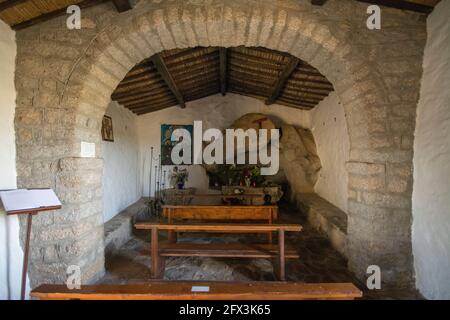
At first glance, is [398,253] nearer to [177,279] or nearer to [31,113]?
[177,279]

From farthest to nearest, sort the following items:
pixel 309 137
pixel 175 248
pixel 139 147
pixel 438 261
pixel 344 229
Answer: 1. pixel 139 147
2. pixel 309 137
3. pixel 344 229
4. pixel 175 248
5. pixel 438 261

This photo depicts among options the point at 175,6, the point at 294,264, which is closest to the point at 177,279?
the point at 294,264

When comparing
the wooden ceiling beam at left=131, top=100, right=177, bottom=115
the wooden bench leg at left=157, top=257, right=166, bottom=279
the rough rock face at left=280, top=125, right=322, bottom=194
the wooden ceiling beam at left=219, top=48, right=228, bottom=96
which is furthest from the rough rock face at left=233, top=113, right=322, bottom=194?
the wooden bench leg at left=157, top=257, right=166, bottom=279

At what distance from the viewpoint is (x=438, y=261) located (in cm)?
216

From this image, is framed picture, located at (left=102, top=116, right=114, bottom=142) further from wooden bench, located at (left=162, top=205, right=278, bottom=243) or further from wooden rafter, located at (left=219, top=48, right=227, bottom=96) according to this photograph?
wooden rafter, located at (left=219, top=48, right=227, bottom=96)

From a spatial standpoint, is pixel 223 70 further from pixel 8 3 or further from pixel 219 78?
pixel 8 3

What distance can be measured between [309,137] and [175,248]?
491 cm

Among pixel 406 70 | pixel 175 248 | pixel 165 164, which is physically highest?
pixel 406 70

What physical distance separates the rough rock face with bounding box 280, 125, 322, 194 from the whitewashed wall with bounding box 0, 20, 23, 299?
19.2 ft

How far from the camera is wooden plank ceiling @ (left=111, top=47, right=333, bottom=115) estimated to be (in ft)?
13.7

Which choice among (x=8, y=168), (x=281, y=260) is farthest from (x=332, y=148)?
(x=8, y=168)

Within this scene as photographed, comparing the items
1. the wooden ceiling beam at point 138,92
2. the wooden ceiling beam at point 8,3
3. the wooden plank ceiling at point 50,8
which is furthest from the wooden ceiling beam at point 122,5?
the wooden ceiling beam at point 138,92

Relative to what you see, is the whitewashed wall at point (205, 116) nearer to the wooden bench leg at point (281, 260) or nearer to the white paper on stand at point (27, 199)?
the wooden bench leg at point (281, 260)

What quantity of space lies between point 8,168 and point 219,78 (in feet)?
15.4
